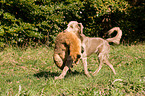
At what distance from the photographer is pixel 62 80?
4879mm

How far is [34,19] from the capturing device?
33.2 ft

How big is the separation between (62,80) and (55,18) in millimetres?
5866

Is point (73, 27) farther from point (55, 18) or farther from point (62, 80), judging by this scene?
point (55, 18)

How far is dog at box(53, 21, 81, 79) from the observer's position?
454 cm

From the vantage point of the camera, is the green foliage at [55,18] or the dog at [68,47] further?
the green foliage at [55,18]

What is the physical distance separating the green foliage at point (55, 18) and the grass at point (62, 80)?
791 mm

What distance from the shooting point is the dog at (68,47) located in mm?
4543

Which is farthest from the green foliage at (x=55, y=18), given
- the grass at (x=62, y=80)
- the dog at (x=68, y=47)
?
the dog at (x=68, y=47)

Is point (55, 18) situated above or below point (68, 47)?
above

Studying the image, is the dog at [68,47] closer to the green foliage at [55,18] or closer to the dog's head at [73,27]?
the dog's head at [73,27]

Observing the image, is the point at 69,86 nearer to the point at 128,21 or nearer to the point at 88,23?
the point at 88,23

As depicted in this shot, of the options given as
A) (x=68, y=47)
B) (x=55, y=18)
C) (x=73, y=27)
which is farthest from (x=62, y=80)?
(x=55, y=18)

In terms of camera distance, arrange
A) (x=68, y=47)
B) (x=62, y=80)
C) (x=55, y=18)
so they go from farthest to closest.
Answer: (x=55, y=18) < (x=62, y=80) < (x=68, y=47)

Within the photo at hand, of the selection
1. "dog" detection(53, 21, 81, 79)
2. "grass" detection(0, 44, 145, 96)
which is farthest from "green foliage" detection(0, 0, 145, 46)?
"dog" detection(53, 21, 81, 79)
